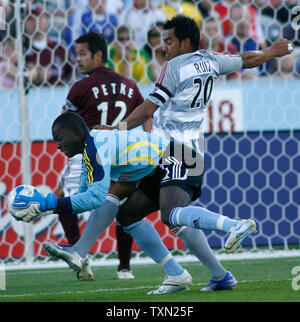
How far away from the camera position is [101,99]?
20.6ft

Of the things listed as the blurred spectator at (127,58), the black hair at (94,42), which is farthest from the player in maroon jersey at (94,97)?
the blurred spectator at (127,58)

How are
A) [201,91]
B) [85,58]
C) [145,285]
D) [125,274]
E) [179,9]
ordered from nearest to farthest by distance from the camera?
[201,91] → [145,285] → [125,274] → [85,58] → [179,9]

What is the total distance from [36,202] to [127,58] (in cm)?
452

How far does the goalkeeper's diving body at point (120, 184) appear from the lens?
423cm

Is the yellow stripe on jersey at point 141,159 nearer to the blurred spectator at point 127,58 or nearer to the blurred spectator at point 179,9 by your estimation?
the blurred spectator at point 127,58

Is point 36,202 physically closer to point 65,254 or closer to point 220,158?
point 65,254

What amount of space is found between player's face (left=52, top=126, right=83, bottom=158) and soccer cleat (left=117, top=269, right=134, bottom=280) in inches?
69.6

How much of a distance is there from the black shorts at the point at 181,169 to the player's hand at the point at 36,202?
72 centimetres

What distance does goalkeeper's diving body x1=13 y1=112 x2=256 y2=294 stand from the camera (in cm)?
423

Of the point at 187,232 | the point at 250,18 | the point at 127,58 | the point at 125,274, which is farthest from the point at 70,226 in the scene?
the point at 250,18

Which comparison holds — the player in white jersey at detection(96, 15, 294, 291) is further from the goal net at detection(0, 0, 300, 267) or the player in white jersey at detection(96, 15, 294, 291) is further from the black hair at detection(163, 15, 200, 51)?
the goal net at detection(0, 0, 300, 267)

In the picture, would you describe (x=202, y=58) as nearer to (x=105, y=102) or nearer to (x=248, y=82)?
(x=105, y=102)

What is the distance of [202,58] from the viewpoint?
4.71 m

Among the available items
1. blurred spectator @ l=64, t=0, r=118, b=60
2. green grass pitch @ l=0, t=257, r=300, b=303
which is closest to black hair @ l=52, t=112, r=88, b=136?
green grass pitch @ l=0, t=257, r=300, b=303
